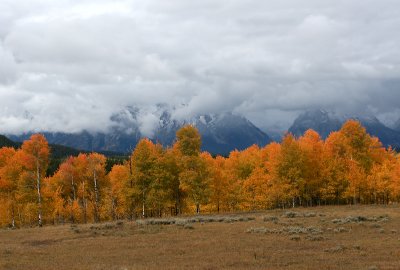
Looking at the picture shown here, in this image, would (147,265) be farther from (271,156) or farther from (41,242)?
(271,156)

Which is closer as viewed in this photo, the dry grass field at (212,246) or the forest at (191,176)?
the dry grass field at (212,246)

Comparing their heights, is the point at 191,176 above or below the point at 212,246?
above

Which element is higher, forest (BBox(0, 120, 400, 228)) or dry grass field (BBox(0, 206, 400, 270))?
forest (BBox(0, 120, 400, 228))

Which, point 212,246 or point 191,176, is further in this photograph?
point 191,176

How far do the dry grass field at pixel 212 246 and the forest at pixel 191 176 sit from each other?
49.5 feet

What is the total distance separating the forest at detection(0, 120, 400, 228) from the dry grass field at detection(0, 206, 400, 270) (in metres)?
15.1

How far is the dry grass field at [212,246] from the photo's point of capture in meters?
24.9

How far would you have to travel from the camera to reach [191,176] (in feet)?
209

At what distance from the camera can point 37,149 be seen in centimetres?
5822

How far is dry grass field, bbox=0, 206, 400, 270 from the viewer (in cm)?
2489

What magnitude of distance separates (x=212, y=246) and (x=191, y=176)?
3190 cm

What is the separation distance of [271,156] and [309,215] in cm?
2214

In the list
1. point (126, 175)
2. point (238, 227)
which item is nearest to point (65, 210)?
point (126, 175)

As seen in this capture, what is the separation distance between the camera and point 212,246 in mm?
31938
